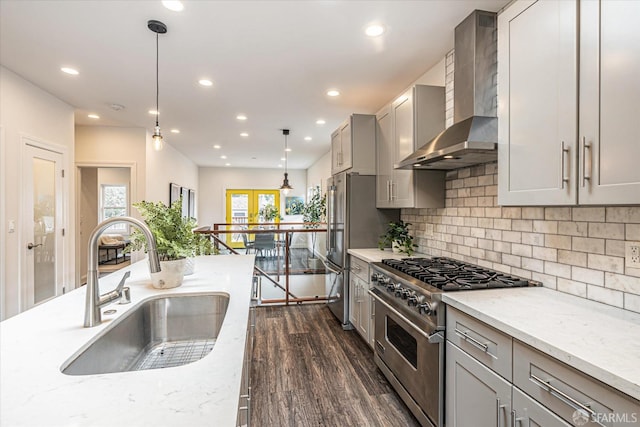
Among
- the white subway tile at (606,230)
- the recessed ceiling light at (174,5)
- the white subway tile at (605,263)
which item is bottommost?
the white subway tile at (605,263)

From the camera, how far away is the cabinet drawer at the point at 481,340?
132cm

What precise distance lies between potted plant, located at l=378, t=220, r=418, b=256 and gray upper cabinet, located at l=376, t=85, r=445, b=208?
1.04 feet

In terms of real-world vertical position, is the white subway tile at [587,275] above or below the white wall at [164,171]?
below

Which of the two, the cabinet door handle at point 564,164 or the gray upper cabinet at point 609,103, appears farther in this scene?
the cabinet door handle at point 564,164

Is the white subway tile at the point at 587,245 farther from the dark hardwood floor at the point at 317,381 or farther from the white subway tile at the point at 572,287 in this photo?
the dark hardwood floor at the point at 317,381

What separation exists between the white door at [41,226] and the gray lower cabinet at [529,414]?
4.62 m

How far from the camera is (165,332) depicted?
5.12 feet

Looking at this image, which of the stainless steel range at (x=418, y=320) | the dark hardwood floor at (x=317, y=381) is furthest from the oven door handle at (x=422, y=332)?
the dark hardwood floor at (x=317, y=381)

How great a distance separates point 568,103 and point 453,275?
1136 millimetres

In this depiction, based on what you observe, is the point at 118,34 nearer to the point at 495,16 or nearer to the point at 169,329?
the point at 169,329

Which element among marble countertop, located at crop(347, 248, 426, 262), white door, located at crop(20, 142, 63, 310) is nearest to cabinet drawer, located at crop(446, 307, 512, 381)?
marble countertop, located at crop(347, 248, 426, 262)

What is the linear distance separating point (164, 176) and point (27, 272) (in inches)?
118

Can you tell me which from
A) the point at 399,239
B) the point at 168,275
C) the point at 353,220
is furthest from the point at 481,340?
the point at 353,220

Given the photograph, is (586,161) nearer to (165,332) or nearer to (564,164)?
(564,164)
